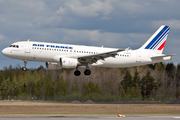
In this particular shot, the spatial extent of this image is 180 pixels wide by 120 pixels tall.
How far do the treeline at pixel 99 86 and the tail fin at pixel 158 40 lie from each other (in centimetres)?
3321

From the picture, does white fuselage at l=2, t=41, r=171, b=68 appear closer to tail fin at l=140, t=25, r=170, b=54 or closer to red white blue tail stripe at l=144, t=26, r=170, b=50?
tail fin at l=140, t=25, r=170, b=54

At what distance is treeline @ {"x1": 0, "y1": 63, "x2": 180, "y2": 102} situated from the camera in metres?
97.2

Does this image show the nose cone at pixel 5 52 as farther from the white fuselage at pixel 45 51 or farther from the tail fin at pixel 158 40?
the tail fin at pixel 158 40

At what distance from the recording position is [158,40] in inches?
2393

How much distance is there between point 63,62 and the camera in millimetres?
50094

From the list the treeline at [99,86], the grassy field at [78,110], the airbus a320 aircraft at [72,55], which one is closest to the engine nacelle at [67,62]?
the airbus a320 aircraft at [72,55]

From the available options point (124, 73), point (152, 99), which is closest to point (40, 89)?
point (124, 73)

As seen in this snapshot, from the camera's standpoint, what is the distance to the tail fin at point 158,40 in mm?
59556

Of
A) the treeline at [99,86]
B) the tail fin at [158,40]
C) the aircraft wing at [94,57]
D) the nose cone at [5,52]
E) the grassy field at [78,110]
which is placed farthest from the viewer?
the treeline at [99,86]

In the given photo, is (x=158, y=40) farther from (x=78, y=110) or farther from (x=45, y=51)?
(x=45, y=51)

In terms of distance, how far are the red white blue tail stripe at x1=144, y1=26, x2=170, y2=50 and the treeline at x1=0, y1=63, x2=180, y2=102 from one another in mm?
33165

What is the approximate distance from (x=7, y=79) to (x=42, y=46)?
7478cm

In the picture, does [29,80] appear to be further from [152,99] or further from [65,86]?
[152,99]

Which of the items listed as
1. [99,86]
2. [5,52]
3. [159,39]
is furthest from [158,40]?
[99,86]
